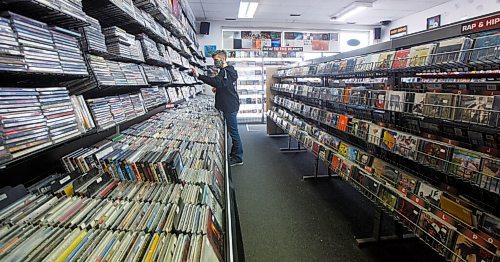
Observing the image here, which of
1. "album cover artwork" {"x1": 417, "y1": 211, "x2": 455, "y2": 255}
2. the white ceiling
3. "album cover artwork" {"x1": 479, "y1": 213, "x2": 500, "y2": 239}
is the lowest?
"album cover artwork" {"x1": 417, "y1": 211, "x2": 455, "y2": 255}

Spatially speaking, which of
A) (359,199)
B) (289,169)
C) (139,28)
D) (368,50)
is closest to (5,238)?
(139,28)

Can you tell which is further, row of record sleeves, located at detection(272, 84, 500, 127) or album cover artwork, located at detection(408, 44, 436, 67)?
album cover artwork, located at detection(408, 44, 436, 67)

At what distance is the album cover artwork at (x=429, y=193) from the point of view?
1541 mm

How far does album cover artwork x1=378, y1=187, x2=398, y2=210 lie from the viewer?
71.4 inches

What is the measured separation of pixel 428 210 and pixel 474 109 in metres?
0.60

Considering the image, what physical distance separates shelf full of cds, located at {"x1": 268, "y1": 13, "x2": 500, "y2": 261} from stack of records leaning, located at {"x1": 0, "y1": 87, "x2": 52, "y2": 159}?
1873 millimetres

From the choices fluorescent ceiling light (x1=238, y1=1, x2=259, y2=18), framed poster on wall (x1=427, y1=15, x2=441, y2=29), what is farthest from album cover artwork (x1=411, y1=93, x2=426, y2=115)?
framed poster on wall (x1=427, y1=15, x2=441, y2=29)

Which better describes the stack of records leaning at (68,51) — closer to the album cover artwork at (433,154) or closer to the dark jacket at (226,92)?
the album cover artwork at (433,154)

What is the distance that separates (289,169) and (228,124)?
3.87ft

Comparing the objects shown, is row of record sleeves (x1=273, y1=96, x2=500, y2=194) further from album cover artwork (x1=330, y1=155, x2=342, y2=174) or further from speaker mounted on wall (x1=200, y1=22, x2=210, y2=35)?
speaker mounted on wall (x1=200, y1=22, x2=210, y2=35)

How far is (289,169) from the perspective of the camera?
13.7 feet

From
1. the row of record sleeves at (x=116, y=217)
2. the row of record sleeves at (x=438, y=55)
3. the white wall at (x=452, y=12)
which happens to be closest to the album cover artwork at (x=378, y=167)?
the row of record sleeves at (x=438, y=55)

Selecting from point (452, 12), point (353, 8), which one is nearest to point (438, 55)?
point (353, 8)

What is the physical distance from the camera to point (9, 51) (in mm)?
907
